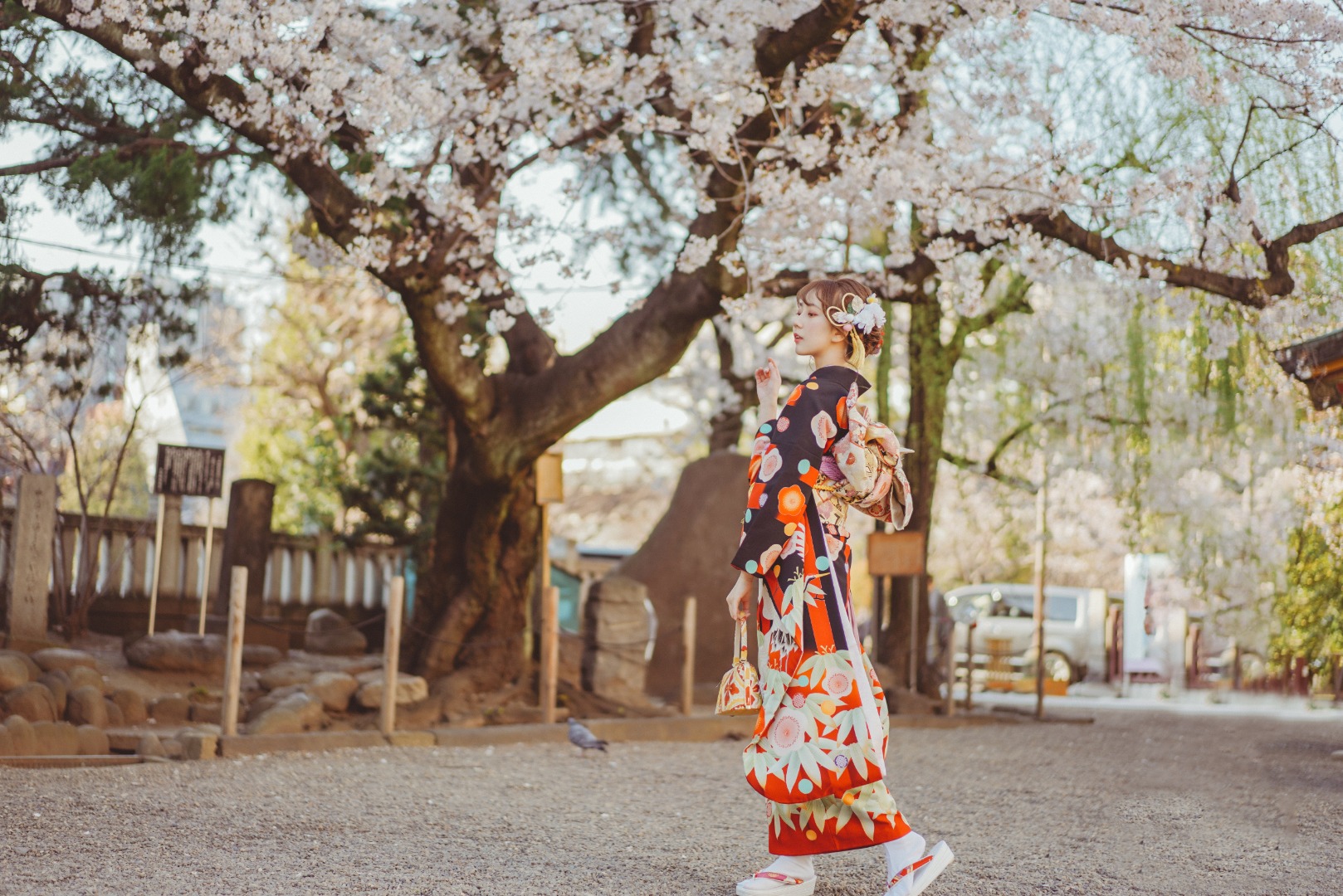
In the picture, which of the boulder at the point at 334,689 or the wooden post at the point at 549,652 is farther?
the wooden post at the point at 549,652

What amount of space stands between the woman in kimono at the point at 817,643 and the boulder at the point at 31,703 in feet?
17.2

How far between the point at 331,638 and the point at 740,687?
8.99m

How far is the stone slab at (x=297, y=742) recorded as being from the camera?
7.10 meters

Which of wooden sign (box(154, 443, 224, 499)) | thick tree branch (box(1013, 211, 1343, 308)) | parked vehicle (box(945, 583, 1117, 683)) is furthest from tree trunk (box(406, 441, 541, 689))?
parked vehicle (box(945, 583, 1117, 683))

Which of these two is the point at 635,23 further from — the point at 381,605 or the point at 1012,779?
the point at 381,605

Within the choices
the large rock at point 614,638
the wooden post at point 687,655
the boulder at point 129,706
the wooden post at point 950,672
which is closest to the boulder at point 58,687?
the boulder at point 129,706

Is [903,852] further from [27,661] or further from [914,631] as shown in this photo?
[914,631]

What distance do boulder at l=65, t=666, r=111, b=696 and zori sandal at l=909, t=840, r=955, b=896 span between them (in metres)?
6.18

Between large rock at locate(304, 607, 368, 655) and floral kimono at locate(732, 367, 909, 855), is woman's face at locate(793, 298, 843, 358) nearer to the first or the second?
floral kimono at locate(732, 367, 909, 855)

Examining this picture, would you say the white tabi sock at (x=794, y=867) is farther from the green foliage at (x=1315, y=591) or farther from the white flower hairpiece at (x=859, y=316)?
the green foliage at (x=1315, y=591)

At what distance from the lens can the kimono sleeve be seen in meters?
3.70

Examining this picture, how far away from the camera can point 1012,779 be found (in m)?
7.21

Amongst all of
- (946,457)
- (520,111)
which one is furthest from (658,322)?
(946,457)

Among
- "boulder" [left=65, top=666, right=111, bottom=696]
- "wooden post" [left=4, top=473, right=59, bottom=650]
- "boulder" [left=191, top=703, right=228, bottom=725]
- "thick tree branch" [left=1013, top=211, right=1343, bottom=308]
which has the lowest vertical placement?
"boulder" [left=191, top=703, right=228, bottom=725]
